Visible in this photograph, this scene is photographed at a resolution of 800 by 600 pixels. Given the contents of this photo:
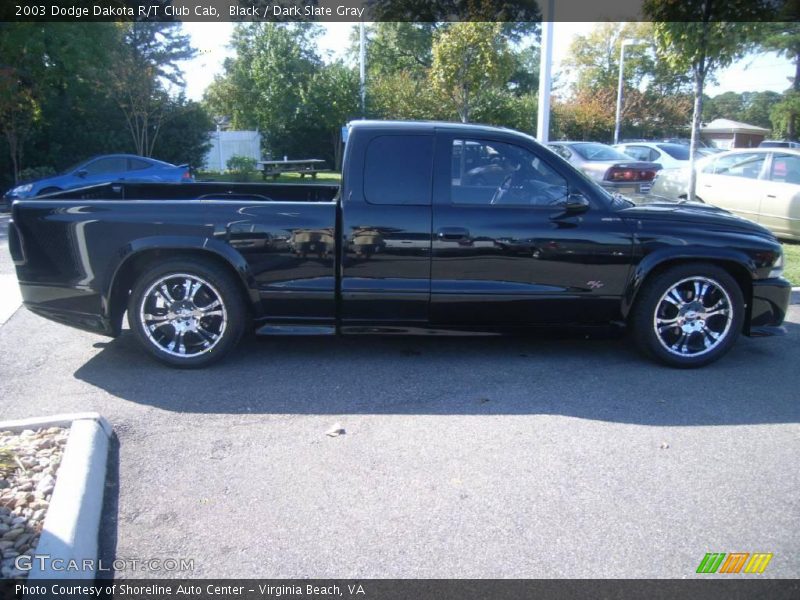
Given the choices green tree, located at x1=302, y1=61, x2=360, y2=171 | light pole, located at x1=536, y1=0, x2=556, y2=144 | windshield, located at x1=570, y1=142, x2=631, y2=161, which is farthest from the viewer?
green tree, located at x1=302, y1=61, x2=360, y2=171

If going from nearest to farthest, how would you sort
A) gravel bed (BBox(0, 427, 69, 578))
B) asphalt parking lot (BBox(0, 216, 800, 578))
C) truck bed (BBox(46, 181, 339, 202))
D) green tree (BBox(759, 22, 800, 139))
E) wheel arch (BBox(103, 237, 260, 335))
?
gravel bed (BBox(0, 427, 69, 578)) < asphalt parking lot (BBox(0, 216, 800, 578)) < wheel arch (BBox(103, 237, 260, 335)) < truck bed (BBox(46, 181, 339, 202)) < green tree (BBox(759, 22, 800, 139))

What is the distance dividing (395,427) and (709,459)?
1853 mm

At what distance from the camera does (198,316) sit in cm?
514

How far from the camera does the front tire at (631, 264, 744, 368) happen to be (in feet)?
17.0

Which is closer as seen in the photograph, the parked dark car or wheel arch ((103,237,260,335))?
wheel arch ((103,237,260,335))

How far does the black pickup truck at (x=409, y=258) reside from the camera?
197 inches

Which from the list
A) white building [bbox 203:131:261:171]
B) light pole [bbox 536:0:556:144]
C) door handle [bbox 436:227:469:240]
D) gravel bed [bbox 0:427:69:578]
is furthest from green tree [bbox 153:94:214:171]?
gravel bed [bbox 0:427:69:578]

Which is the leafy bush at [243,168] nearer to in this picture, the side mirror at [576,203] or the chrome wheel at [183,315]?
the chrome wheel at [183,315]

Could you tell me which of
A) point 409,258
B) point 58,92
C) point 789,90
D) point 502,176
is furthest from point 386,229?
point 789,90

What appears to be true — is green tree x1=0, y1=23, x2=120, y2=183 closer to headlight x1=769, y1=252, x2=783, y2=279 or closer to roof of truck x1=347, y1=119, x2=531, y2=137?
roof of truck x1=347, y1=119, x2=531, y2=137

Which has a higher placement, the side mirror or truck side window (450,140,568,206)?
truck side window (450,140,568,206)

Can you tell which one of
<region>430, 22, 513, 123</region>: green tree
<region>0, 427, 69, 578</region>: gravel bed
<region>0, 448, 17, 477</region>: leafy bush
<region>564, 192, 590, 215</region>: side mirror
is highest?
<region>430, 22, 513, 123</region>: green tree

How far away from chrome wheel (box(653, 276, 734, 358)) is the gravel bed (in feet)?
13.9

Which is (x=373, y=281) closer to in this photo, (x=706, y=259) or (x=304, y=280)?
(x=304, y=280)
